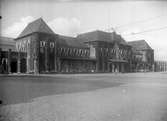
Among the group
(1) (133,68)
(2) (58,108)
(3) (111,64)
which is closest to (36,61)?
(2) (58,108)

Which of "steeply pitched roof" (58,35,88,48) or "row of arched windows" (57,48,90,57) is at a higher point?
"steeply pitched roof" (58,35,88,48)

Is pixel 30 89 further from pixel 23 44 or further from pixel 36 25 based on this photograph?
pixel 23 44

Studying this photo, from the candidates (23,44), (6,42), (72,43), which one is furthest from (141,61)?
(6,42)

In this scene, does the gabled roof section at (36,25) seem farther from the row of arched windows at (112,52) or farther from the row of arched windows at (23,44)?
the row of arched windows at (112,52)

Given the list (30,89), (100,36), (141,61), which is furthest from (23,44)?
(141,61)

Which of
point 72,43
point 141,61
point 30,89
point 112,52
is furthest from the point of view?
point 141,61

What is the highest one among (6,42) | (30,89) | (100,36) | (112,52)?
(100,36)

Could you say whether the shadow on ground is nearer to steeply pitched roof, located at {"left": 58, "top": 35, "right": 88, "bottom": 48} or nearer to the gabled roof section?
the gabled roof section

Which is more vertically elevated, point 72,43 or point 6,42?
point 72,43

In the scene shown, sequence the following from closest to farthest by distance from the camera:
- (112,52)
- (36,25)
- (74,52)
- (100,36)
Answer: (36,25)
(100,36)
(74,52)
(112,52)

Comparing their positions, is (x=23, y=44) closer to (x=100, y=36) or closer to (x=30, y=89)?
(x=100, y=36)

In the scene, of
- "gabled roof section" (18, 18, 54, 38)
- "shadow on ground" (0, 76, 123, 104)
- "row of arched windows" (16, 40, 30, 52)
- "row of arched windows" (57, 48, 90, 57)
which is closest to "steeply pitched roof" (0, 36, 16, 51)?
"gabled roof section" (18, 18, 54, 38)

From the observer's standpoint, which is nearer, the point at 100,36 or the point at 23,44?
the point at 23,44

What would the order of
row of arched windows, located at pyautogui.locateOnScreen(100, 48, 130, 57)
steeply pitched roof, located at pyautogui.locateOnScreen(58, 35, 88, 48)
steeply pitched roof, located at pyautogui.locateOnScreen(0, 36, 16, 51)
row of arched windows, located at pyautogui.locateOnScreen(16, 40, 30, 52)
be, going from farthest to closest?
row of arched windows, located at pyautogui.locateOnScreen(100, 48, 130, 57), steeply pitched roof, located at pyautogui.locateOnScreen(58, 35, 88, 48), row of arched windows, located at pyautogui.locateOnScreen(16, 40, 30, 52), steeply pitched roof, located at pyautogui.locateOnScreen(0, 36, 16, 51)
